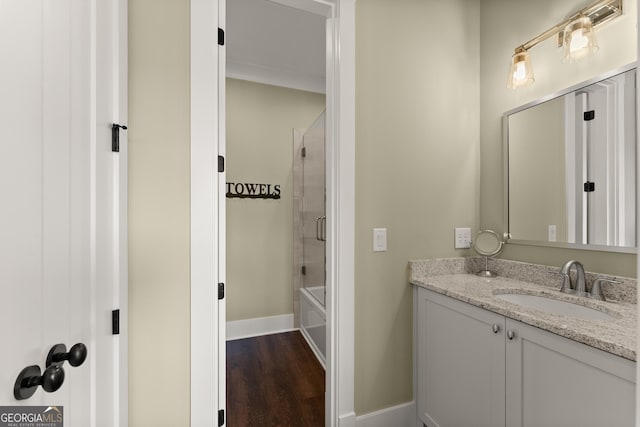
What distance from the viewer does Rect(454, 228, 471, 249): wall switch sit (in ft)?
6.04

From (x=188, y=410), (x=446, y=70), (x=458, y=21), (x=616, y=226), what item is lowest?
(x=188, y=410)

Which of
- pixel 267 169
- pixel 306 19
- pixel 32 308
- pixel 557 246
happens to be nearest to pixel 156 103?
pixel 32 308

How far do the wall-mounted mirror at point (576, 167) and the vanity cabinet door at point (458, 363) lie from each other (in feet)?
2.21

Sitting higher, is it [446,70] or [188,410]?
[446,70]

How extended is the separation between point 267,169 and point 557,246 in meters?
2.44

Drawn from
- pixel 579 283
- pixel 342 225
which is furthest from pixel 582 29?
pixel 342 225

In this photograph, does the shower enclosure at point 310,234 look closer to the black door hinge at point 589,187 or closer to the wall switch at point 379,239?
the wall switch at point 379,239

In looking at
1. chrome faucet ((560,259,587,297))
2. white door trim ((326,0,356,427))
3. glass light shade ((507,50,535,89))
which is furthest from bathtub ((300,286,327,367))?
glass light shade ((507,50,535,89))

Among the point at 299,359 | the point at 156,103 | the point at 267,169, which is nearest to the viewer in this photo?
the point at 156,103

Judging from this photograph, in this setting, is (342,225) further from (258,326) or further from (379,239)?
(258,326)

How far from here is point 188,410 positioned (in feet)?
3.93

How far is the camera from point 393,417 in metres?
1.64

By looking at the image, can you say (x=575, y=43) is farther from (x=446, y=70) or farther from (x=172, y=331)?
(x=172, y=331)

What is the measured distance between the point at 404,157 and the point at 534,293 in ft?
3.16
